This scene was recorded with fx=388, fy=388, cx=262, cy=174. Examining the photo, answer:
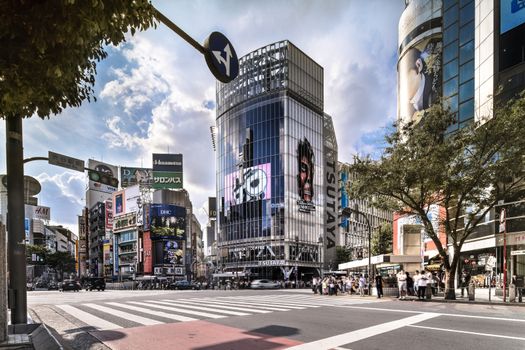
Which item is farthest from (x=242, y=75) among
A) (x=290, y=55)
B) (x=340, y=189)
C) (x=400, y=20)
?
(x=400, y=20)

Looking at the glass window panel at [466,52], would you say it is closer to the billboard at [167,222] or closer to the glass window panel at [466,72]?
the glass window panel at [466,72]

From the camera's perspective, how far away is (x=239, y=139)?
8331cm

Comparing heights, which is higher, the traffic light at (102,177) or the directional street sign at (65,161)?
the directional street sign at (65,161)

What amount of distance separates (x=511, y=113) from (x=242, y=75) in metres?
69.8

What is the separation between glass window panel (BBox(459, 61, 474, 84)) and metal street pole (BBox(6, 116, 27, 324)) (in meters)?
35.1

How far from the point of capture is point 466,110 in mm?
33531

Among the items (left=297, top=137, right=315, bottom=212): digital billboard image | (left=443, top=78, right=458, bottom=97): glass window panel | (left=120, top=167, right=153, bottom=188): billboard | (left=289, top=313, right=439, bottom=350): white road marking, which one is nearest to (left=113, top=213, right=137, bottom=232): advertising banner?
(left=120, top=167, right=153, bottom=188): billboard

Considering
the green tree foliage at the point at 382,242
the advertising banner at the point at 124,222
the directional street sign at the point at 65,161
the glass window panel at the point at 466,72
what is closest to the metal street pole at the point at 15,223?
the directional street sign at the point at 65,161

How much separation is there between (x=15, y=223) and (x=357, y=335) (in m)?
7.59

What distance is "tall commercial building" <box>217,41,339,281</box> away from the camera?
75562mm

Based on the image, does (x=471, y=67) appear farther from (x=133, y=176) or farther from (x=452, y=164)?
(x=133, y=176)

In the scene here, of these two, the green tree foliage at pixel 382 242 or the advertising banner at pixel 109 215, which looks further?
the advertising banner at pixel 109 215

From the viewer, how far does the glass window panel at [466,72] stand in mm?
33500

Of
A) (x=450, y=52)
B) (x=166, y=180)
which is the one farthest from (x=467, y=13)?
(x=166, y=180)
